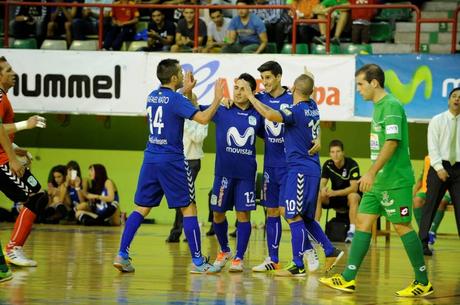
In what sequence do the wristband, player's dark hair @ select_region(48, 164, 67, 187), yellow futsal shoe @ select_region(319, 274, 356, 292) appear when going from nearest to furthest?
yellow futsal shoe @ select_region(319, 274, 356, 292) < the wristband < player's dark hair @ select_region(48, 164, 67, 187)

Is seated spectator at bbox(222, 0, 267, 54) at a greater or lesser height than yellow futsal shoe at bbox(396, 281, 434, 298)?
greater

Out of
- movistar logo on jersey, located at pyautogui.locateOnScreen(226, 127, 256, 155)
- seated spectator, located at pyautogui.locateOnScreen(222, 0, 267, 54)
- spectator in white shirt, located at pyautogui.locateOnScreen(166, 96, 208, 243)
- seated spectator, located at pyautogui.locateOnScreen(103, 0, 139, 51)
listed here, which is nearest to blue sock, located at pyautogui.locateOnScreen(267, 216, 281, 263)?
movistar logo on jersey, located at pyautogui.locateOnScreen(226, 127, 256, 155)

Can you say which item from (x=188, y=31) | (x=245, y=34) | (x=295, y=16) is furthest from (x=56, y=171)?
(x=295, y=16)

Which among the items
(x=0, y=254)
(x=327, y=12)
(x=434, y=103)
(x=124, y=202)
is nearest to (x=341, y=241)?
(x=434, y=103)

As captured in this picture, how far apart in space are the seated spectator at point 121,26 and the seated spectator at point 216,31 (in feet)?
4.67

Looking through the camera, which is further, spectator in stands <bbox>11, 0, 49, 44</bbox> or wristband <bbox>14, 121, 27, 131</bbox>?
spectator in stands <bbox>11, 0, 49, 44</bbox>

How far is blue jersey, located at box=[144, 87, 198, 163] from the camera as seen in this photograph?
10.1m

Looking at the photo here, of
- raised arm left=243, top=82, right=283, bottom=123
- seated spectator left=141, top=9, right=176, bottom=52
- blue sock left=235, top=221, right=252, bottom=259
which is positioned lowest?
blue sock left=235, top=221, right=252, bottom=259

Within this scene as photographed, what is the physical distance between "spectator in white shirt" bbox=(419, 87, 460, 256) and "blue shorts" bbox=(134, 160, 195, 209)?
14.5 feet

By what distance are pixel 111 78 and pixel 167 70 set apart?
7203 millimetres

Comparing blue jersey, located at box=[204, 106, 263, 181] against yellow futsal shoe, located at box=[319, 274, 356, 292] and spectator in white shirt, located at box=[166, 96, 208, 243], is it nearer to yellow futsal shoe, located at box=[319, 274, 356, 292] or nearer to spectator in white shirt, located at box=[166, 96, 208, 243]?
yellow futsal shoe, located at box=[319, 274, 356, 292]

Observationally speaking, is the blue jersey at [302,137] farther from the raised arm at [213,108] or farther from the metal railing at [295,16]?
the metal railing at [295,16]

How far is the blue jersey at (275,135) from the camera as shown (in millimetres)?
10758

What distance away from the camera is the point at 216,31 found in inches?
705
